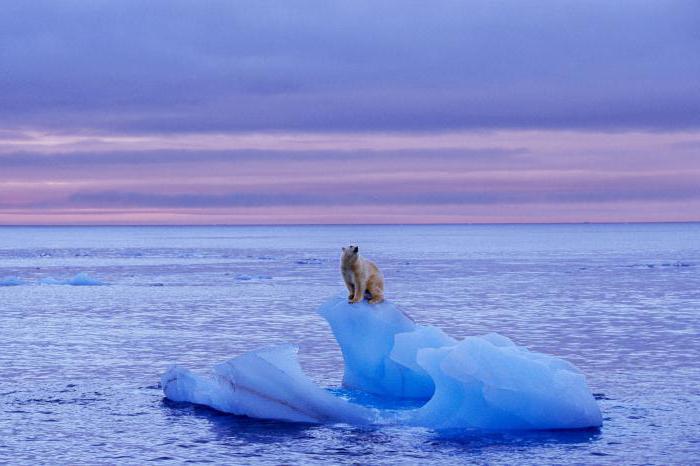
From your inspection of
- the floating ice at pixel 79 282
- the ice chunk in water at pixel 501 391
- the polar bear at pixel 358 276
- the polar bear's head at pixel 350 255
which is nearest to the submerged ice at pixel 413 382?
the ice chunk in water at pixel 501 391

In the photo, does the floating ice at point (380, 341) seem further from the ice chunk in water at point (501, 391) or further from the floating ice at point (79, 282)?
the floating ice at point (79, 282)

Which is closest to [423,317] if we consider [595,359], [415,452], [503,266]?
[595,359]

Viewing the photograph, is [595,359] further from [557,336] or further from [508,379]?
[508,379]

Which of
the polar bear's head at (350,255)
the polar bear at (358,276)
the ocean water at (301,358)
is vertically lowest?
the ocean water at (301,358)

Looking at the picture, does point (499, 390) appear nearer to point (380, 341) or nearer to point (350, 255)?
point (380, 341)

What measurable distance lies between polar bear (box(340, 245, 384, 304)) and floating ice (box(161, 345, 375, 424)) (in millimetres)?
1704

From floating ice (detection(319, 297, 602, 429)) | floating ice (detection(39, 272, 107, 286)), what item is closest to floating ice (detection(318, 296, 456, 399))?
floating ice (detection(319, 297, 602, 429))

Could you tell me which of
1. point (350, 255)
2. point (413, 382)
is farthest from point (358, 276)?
point (413, 382)

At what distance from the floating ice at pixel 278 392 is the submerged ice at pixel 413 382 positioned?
1cm

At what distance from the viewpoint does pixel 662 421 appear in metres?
15.2

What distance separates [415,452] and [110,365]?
10165 mm

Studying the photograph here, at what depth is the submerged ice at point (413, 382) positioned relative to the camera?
46.4 ft

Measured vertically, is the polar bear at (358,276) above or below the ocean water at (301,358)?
above

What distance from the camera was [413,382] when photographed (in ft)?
54.3
